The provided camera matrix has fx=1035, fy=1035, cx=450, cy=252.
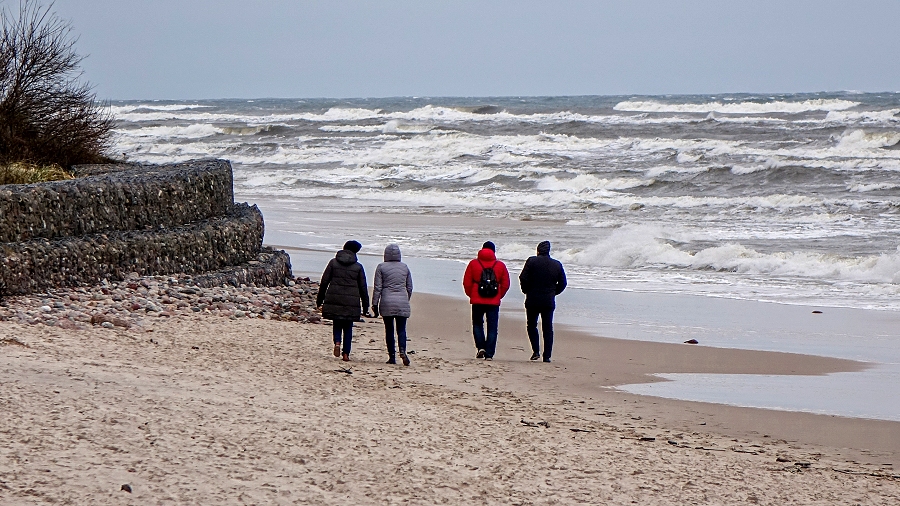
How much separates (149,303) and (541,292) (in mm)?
3993

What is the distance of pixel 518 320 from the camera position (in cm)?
1244

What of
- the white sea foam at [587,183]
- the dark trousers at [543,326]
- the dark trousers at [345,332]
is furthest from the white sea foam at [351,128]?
the dark trousers at [345,332]

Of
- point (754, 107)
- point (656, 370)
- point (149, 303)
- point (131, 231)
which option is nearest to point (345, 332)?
point (149, 303)

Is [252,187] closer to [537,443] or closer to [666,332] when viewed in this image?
[666,332]

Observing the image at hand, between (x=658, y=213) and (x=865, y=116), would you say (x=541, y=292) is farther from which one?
(x=865, y=116)

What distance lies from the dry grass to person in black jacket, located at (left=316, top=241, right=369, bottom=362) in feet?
16.4

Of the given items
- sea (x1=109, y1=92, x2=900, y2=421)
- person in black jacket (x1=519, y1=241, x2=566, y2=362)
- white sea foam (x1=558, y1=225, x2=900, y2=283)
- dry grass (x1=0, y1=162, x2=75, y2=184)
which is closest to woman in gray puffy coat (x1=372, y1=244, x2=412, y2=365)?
person in black jacket (x1=519, y1=241, x2=566, y2=362)

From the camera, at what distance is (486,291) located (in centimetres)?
1002

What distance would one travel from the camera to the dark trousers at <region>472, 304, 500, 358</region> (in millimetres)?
9992

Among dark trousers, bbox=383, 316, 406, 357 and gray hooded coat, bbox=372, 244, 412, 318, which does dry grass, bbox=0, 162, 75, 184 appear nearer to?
gray hooded coat, bbox=372, 244, 412, 318

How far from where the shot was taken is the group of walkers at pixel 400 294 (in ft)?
30.6

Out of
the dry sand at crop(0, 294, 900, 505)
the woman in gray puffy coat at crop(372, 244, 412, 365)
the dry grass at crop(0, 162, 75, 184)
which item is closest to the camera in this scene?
the dry sand at crop(0, 294, 900, 505)

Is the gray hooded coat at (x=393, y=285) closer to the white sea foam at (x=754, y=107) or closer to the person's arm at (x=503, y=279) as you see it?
the person's arm at (x=503, y=279)

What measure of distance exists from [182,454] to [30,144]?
11.7m
